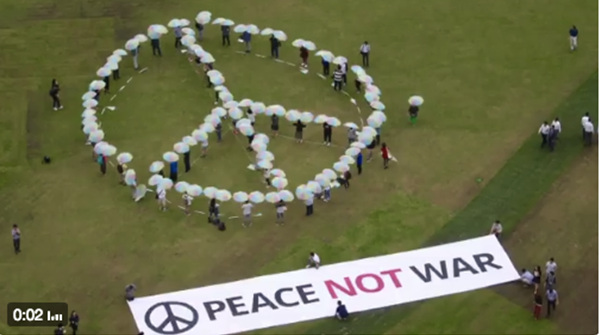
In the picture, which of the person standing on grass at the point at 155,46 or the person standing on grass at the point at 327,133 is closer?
the person standing on grass at the point at 327,133

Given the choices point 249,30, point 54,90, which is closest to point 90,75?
point 54,90

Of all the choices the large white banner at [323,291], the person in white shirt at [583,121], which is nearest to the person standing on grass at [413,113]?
the person in white shirt at [583,121]

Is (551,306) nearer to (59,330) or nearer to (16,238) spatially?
(59,330)

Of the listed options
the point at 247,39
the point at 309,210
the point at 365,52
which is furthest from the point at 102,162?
the point at 365,52

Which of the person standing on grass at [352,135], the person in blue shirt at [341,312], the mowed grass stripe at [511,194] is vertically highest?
the person standing on grass at [352,135]

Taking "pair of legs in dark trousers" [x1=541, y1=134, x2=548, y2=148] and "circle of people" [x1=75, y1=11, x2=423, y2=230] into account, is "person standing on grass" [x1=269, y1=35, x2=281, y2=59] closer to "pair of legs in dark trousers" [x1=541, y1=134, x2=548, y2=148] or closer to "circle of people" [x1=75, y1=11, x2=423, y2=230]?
"circle of people" [x1=75, y1=11, x2=423, y2=230]

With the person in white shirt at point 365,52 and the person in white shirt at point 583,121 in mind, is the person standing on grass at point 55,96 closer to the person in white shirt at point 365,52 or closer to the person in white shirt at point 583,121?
the person in white shirt at point 365,52
